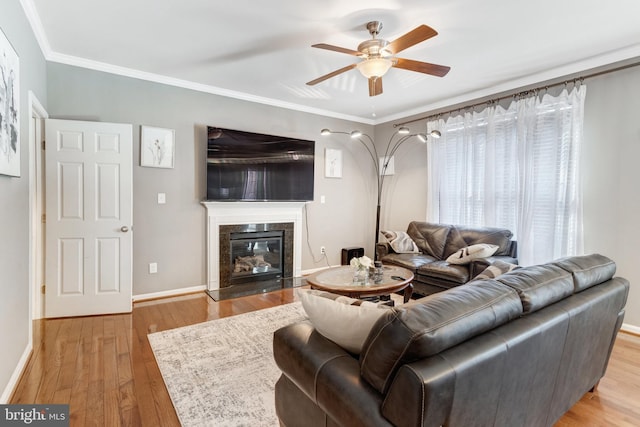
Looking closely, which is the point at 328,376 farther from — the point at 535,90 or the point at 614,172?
the point at 535,90

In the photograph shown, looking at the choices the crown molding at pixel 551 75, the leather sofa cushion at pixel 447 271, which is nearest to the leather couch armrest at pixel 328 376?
the leather sofa cushion at pixel 447 271

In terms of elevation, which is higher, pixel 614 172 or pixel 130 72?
pixel 130 72

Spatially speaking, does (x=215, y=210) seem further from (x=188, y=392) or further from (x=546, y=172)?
(x=546, y=172)

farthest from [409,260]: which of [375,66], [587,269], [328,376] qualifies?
[328,376]

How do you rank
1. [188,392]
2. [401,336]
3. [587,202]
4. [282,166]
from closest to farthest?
[401,336] < [188,392] < [587,202] < [282,166]

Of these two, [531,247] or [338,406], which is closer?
[338,406]

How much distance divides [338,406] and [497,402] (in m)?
0.59

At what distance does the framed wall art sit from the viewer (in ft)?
5.86

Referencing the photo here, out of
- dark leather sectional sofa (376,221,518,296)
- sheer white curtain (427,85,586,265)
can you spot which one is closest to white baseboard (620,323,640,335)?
sheer white curtain (427,85,586,265)

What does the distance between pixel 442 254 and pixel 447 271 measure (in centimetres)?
72

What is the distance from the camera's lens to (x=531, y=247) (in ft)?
11.8

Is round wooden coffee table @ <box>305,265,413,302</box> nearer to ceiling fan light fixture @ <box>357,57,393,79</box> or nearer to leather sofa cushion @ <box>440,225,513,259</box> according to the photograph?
leather sofa cushion @ <box>440,225,513,259</box>

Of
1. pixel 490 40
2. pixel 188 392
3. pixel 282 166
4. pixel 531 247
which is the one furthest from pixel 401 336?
pixel 282 166

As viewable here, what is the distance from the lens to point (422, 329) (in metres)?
1.00
